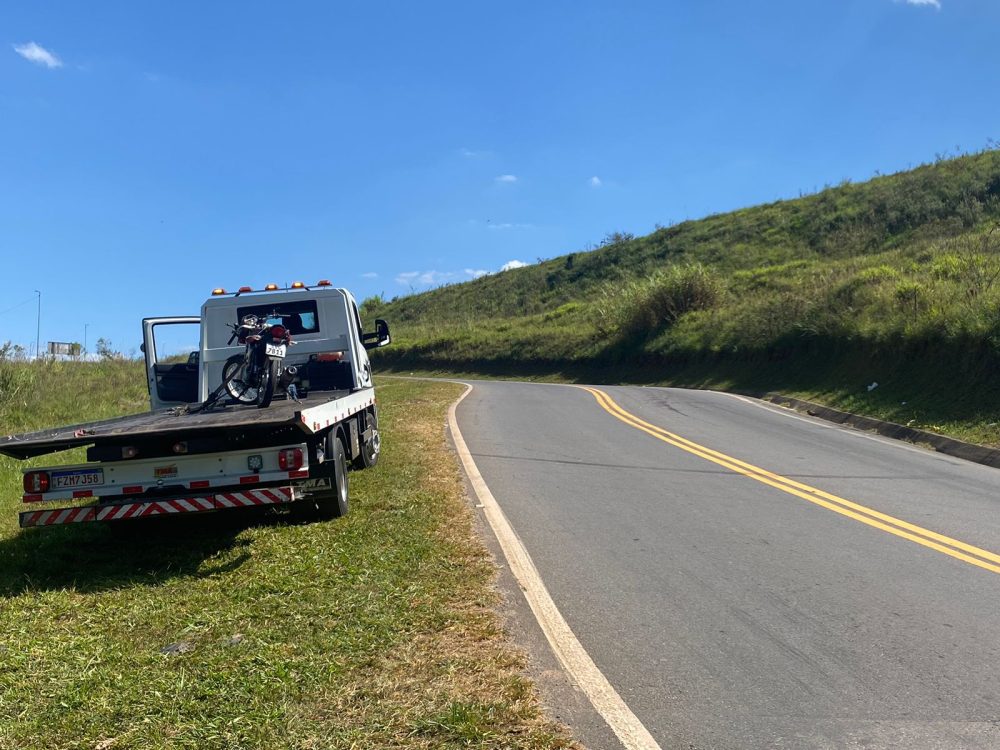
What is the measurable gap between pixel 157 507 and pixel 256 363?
8.30 ft

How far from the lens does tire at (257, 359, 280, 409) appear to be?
25.4ft

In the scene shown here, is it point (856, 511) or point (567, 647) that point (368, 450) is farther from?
point (567, 647)

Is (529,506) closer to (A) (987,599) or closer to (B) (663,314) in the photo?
(A) (987,599)

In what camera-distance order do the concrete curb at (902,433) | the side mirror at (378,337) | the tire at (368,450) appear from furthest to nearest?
the concrete curb at (902,433)
the side mirror at (378,337)
the tire at (368,450)

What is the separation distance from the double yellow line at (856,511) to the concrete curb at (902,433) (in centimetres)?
398

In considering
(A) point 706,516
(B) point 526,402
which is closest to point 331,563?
(A) point 706,516

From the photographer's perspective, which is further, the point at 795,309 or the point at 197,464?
the point at 795,309

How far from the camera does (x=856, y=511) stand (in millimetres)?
7391

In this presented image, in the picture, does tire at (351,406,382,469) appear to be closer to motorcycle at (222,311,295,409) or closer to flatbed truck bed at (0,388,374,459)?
motorcycle at (222,311,295,409)

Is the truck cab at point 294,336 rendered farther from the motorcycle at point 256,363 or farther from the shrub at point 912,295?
the shrub at point 912,295

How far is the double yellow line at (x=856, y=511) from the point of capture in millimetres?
5957

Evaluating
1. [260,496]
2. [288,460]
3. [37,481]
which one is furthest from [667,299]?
[37,481]

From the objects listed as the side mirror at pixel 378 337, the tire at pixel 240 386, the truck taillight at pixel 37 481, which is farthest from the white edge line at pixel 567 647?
the side mirror at pixel 378 337

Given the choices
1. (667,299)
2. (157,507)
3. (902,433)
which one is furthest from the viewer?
(667,299)
